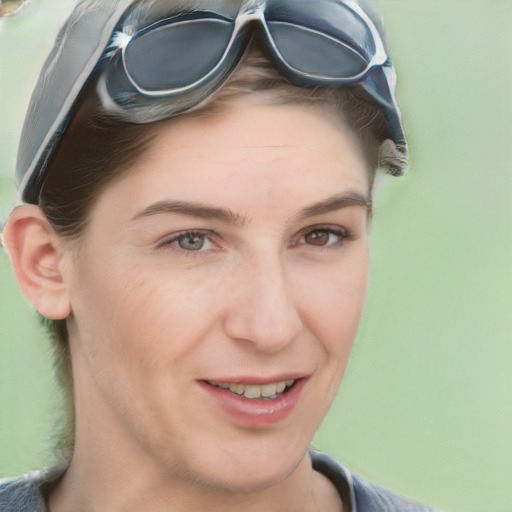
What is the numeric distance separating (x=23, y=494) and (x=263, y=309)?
2.53ft

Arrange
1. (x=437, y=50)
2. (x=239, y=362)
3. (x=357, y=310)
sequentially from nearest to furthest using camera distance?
(x=239, y=362) → (x=357, y=310) → (x=437, y=50)

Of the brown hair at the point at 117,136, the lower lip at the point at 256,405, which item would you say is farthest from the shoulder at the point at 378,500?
the brown hair at the point at 117,136

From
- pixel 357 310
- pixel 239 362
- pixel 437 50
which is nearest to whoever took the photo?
pixel 239 362

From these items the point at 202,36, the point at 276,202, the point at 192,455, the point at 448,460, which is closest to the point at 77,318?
the point at 192,455

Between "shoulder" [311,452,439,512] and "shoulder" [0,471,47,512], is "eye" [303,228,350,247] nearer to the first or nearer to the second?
"shoulder" [311,452,439,512]

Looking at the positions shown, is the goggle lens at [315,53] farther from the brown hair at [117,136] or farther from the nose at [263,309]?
the nose at [263,309]

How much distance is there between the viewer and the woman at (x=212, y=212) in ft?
5.00

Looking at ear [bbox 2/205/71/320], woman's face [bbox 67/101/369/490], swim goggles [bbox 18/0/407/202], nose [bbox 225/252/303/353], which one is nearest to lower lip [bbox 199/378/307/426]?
woman's face [bbox 67/101/369/490]

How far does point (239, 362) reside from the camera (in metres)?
1.53

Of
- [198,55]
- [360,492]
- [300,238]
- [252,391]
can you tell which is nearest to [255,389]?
[252,391]

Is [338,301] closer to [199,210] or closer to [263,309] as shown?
[263,309]

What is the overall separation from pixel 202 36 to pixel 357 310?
22.3 inches

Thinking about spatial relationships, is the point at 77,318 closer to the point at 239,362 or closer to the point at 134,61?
the point at 239,362

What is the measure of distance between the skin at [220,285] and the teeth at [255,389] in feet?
0.10
